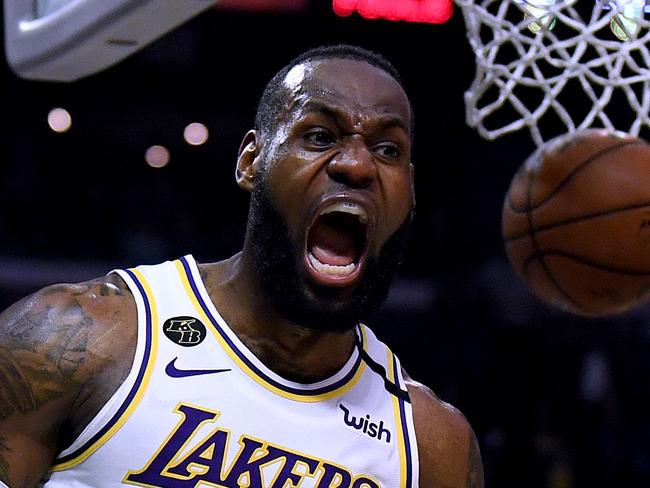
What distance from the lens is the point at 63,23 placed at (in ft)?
9.16

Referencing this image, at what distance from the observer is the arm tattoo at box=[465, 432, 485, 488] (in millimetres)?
2581

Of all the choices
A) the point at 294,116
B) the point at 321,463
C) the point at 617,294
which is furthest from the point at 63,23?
the point at 617,294

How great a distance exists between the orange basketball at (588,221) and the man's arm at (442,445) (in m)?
0.40

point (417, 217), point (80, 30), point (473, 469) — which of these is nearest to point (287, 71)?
point (80, 30)

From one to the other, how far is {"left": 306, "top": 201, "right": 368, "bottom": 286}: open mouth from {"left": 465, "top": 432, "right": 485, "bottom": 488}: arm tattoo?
57 cm

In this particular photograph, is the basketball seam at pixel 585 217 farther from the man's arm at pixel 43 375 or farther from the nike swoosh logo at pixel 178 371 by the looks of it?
the man's arm at pixel 43 375

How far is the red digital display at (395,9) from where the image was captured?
19.9 ft

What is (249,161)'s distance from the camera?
8.28 feet

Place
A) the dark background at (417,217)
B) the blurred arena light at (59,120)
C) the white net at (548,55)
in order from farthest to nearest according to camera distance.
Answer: the blurred arena light at (59,120) < the dark background at (417,217) < the white net at (548,55)

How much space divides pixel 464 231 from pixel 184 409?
623cm

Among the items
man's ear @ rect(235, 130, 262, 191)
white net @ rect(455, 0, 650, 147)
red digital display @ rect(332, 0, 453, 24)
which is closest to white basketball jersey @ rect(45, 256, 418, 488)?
man's ear @ rect(235, 130, 262, 191)

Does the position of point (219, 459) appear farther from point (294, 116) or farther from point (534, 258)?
point (534, 258)

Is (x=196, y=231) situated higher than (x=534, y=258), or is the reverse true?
(x=534, y=258)

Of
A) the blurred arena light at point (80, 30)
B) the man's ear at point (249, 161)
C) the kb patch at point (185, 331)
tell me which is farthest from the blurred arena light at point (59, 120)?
the kb patch at point (185, 331)
